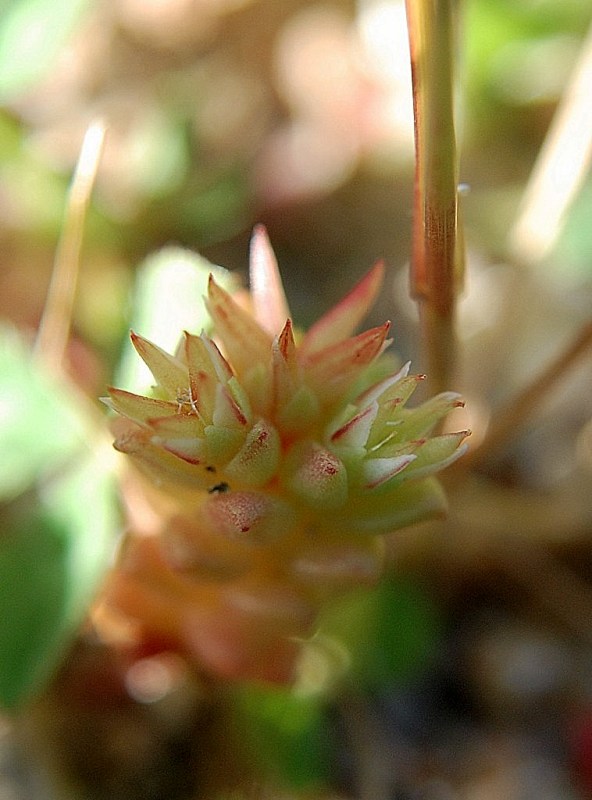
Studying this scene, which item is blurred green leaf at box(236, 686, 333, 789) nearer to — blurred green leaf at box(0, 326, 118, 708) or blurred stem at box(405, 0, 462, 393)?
blurred green leaf at box(0, 326, 118, 708)

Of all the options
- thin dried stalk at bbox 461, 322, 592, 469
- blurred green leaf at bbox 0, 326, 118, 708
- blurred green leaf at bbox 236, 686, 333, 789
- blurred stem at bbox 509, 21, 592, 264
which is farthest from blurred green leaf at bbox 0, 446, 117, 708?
blurred stem at bbox 509, 21, 592, 264

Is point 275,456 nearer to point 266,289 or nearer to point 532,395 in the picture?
point 266,289

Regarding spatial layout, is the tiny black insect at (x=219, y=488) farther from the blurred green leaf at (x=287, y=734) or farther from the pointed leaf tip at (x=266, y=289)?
the blurred green leaf at (x=287, y=734)

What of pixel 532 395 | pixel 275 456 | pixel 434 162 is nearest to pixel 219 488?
pixel 275 456

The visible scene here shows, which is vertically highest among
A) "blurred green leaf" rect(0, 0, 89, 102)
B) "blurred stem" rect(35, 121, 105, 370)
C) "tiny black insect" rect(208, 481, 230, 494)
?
"blurred green leaf" rect(0, 0, 89, 102)

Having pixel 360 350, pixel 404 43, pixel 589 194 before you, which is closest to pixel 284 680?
pixel 360 350

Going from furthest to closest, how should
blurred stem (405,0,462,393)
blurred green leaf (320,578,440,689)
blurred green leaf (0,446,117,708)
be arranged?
1. blurred green leaf (320,578,440,689)
2. blurred green leaf (0,446,117,708)
3. blurred stem (405,0,462,393)
